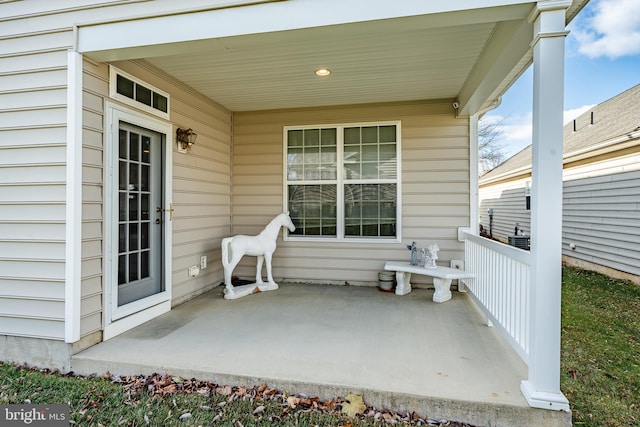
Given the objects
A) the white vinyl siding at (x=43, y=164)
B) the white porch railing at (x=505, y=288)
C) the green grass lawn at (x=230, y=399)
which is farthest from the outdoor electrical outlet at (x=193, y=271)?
the white porch railing at (x=505, y=288)

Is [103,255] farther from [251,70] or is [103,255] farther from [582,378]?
[582,378]

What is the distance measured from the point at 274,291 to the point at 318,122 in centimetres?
254

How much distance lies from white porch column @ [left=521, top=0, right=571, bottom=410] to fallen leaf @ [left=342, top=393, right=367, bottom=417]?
0.97 m

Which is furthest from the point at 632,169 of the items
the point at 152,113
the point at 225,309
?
the point at 152,113

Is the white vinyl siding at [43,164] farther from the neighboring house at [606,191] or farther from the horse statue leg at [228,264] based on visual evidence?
the neighboring house at [606,191]

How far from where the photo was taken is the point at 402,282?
446 centimetres

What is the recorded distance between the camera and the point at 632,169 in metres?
5.86

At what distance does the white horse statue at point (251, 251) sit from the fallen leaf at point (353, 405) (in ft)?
8.22

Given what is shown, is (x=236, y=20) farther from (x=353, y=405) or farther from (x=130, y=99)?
(x=353, y=405)

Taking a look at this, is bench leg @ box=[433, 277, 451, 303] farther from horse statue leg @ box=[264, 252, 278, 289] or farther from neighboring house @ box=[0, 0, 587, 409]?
horse statue leg @ box=[264, 252, 278, 289]

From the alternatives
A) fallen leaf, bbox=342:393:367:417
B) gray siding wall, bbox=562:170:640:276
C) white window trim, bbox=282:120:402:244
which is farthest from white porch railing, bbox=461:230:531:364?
gray siding wall, bbox=562:170:640:276

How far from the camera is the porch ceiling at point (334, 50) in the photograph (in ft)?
7.47

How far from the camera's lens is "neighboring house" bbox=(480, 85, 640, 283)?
230 inches

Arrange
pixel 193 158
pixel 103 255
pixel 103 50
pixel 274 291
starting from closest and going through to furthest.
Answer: pixel 103 50
pixel 103 255
pixel 193 158
pixel 274 291
